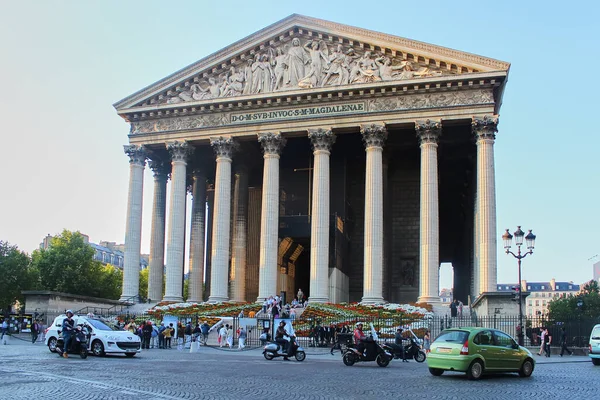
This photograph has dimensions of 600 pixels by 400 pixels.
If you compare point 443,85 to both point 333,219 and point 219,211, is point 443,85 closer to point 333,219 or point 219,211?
point 333,219

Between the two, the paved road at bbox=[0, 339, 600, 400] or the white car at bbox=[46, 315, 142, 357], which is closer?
the paved road at bbox=[0, 339, 600, 400]

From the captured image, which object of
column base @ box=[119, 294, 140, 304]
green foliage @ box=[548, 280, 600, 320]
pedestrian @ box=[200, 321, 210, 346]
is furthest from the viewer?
green foliage @ box=[548, 280, 600, 320]

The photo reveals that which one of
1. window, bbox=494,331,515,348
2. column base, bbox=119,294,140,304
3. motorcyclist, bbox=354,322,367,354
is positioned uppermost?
column base, bbox=119,294,140,304

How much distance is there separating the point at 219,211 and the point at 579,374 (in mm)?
30417

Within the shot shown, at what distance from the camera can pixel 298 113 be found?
46.7m

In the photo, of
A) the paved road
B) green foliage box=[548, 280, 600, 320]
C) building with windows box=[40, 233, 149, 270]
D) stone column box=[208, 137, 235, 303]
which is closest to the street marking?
the paved road

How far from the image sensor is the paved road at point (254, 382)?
14094 mm

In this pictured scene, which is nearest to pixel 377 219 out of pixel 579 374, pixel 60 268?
pixel 579 374

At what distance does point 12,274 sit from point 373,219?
5059 cm

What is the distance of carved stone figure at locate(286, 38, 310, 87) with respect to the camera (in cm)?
4700

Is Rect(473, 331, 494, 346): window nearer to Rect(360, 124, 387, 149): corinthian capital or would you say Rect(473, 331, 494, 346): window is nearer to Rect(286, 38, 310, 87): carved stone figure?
Rect(360, 124, 387, 149): corinthian capital

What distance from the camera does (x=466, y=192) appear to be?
59375 mm

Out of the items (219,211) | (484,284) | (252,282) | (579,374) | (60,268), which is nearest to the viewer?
(579,374)

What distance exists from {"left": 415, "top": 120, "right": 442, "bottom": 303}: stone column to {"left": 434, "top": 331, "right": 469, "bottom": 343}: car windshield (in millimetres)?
22155
